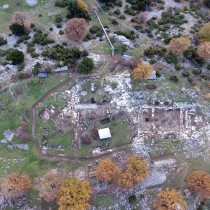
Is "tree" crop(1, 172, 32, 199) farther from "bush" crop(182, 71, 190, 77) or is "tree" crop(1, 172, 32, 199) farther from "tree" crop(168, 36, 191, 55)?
"tree" crop(168, 36, 191, 55)

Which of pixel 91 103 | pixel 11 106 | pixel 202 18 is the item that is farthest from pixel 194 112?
pixel 11 106

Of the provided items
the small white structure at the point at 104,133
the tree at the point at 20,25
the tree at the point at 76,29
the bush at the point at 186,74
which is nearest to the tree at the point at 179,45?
the bush at the point at 186,74

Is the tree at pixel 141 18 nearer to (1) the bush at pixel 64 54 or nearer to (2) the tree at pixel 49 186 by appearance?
(1) the bush at pixel 64 54

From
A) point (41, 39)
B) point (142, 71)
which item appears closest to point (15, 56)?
point (41, 39)

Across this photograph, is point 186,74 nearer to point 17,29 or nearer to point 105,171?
point 105,171

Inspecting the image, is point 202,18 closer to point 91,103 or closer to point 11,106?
point 91,103

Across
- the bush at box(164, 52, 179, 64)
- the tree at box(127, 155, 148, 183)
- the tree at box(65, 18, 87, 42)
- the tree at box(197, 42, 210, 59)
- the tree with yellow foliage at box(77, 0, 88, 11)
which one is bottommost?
the tree at box(127, 155, 148, 183)

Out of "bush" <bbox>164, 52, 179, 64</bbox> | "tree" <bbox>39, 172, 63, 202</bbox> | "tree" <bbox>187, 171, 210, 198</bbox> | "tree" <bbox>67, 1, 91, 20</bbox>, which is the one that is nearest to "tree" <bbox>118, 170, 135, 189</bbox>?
"tree" <bbox>187, 171, 210, 198</bbox>
